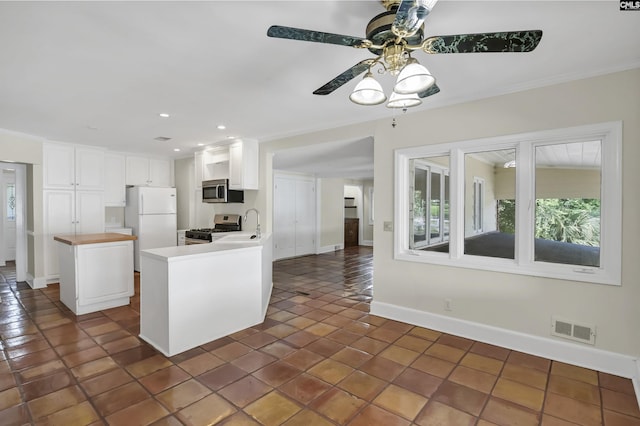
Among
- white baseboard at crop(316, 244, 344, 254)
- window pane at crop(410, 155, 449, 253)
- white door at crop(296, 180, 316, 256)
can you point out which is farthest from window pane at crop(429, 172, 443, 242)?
white baseboard at crop(316, 244, 344, 254)

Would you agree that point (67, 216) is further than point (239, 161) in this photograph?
Yes

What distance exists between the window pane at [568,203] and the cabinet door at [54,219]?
6677mm

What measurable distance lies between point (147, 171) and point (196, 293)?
458 centimetres

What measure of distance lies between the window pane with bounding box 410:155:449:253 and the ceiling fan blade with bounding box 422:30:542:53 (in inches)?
81.1

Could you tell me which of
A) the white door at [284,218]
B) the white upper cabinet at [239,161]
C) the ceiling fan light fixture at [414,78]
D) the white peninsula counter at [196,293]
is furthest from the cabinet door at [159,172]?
the ceiling fan light fixture at [414,78]

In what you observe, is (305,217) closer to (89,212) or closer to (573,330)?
(89,212)

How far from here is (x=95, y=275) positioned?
12.4ft

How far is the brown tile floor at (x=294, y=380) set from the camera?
1.94 m

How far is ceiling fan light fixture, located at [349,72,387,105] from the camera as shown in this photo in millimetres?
1776

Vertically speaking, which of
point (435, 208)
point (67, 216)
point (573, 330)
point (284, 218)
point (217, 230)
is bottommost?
point (573, 330)

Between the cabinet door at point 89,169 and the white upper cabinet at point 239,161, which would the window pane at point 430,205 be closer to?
the white upper cabinet at point 239,161

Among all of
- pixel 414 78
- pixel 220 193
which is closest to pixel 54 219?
pixel 220 193

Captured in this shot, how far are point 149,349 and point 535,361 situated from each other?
3.40m

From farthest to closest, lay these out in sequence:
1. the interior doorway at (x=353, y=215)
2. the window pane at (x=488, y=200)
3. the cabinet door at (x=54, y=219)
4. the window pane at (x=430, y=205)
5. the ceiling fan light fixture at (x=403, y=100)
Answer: the interior doorway at (x=353, y=215) < the cabinet door at (x=54, y=219) < the window pane at (x=430, y=205) < the window pane at (x=488, y=200) < the ceiling fan light fixture at (x=403, y=100)
